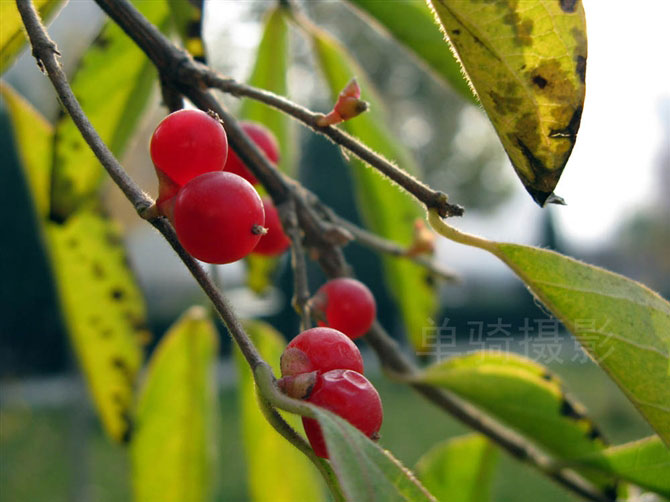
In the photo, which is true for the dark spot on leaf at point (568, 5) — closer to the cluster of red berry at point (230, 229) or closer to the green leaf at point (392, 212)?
the cluster of red berry at point (230, 229)

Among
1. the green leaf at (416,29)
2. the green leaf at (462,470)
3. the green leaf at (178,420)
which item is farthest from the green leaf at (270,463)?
the green leaf at (416,29)

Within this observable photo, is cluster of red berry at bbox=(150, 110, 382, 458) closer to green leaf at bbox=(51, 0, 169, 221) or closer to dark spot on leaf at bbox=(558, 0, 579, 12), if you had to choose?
dark spot on leaf at bbox=(558, 0, 579, 12)

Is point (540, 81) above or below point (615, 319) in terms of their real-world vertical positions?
above

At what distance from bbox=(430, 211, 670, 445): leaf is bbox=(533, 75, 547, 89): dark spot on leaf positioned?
0.10 meters

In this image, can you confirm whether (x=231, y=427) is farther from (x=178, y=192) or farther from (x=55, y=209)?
(x=178, y=192)

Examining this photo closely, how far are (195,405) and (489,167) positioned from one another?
1302cm

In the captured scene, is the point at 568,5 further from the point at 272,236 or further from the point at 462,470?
the point at 462,470

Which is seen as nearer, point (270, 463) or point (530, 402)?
point (530, 402)

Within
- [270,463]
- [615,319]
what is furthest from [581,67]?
[270,463]

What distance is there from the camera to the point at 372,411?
1.22ft

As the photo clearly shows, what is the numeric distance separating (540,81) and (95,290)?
26.8 inches

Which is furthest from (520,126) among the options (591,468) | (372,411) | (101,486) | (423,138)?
(423,138)

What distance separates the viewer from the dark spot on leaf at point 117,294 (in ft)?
3.00

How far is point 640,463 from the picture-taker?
2.18 ft
